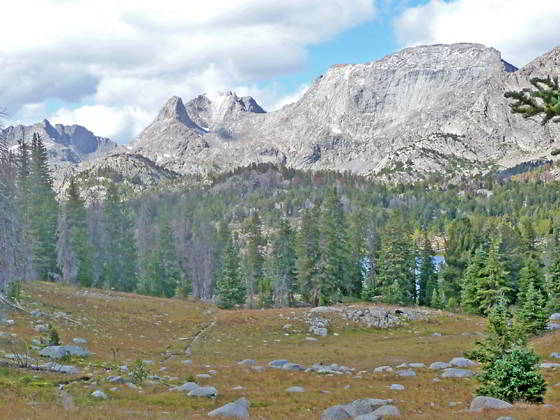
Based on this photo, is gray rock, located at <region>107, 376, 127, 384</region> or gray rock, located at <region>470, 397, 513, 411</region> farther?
gray rock, located at <region>107, 376, 127, 384</region>

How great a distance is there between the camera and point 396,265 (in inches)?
3221

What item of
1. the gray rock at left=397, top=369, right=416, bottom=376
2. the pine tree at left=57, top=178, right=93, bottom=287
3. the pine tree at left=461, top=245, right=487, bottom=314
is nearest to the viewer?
the gray rock at left=397, top=369, right=416, bottom=376

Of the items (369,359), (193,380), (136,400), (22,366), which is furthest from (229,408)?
(369,359)

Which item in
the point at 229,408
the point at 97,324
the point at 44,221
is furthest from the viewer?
the point at 44,221

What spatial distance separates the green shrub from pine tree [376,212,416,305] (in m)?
58.0

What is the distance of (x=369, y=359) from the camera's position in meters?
43.4

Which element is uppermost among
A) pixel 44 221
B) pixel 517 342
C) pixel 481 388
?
pixel 44 221

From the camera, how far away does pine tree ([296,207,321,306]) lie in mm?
78938

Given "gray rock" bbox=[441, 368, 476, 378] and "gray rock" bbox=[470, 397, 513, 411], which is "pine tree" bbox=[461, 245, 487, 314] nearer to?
"gray rock" bbox=[441, 368, 476, 378]

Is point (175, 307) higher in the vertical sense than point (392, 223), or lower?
lower

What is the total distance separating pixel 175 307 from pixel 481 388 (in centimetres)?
4585

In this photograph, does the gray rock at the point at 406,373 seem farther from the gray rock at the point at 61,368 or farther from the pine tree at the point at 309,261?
the pine tree at the point at 309,261

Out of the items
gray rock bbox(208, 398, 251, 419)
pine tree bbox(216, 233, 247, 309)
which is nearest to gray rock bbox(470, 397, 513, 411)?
gray rock bbox(208, 398, 251, 419)

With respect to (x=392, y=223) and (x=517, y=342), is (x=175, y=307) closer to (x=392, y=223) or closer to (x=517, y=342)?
(x=392, y=223)
